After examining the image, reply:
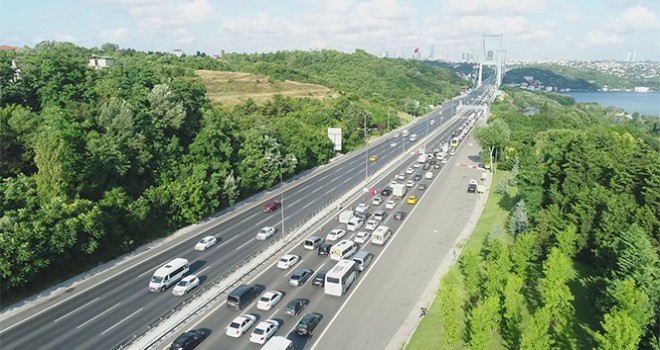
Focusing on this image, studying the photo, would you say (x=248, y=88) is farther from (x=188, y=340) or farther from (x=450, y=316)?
(x=450, y=316)

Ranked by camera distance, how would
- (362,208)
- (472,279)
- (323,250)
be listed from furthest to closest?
1. (362,208)
2. (323,250)
3. (472,279)

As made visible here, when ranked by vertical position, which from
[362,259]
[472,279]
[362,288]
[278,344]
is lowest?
[362,288]

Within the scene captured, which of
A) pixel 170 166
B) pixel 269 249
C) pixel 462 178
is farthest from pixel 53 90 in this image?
pixel 462 178

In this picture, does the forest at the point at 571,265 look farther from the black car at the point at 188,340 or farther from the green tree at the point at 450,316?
the black car at the point at 188,340

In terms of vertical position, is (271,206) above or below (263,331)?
below

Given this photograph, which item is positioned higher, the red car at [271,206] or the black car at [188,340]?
the black car at [188,340]

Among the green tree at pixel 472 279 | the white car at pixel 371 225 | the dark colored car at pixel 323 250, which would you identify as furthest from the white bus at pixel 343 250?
the green tree at pixel 472 279

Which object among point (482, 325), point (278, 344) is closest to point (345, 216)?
point (278, 344)
